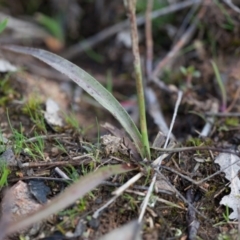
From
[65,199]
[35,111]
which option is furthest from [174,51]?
[65,199]

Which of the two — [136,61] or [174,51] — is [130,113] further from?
[136,61]

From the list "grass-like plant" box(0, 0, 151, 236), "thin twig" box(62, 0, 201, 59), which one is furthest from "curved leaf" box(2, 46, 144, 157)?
"thin twig" box(62, 0, 201, 59)

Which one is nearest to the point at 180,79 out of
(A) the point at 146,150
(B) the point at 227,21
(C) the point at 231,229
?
(B) the point at 227,21

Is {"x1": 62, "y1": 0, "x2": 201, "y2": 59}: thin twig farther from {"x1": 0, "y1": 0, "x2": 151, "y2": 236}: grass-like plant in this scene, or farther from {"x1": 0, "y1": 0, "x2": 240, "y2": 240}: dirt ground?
{"x1": 0, "y1": 0, "x2": 151, "y2": 236}: grass-like plant

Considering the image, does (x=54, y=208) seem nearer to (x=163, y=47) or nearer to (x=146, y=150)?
(x=146, y=150)

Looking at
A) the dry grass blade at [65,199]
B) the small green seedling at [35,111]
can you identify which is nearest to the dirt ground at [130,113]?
the small green seedling at [35,111]
